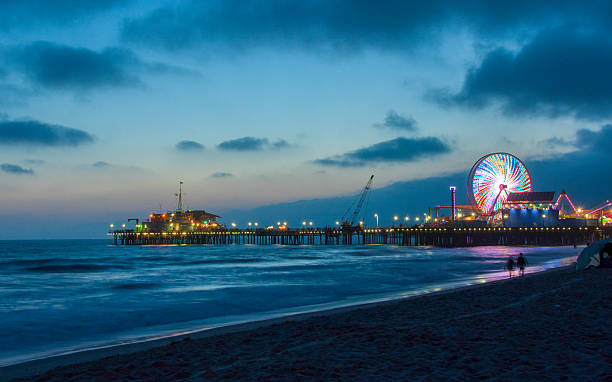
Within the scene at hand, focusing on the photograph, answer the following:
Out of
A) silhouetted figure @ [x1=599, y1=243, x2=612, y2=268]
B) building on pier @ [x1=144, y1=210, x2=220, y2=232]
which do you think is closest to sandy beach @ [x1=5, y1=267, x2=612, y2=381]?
silhouetted figure @ [x1=599, y1=243, x2=612, y2=268]

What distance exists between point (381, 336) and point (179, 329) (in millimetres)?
6316

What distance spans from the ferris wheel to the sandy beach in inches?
2766

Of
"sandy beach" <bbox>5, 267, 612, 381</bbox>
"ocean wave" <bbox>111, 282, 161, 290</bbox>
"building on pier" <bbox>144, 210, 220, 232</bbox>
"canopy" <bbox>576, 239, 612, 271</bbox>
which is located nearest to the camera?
"sandy beach" <bbox>5, 267, 612, 381</bbox>

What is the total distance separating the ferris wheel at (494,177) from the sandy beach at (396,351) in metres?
70.3

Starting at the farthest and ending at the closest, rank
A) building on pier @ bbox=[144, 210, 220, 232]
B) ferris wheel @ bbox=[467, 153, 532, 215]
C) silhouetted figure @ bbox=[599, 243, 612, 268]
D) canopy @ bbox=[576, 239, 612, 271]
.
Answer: building on pier @ bbox=[144, 210, 220, 232] → ferris wheel @ bbox=[467, 153, 532, 215] → canopy @ bbox=[576, 239, 612, 271] → silhouetted figure @ bbox=[599, 243, 612, 268]

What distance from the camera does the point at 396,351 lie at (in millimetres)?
6137

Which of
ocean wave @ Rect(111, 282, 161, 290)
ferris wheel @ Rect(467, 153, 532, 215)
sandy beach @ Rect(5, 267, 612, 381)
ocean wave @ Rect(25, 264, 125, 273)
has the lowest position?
ocean wave @ Rect(25, 264, 125, 273)

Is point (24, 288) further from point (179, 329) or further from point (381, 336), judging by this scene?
point (381, 336)

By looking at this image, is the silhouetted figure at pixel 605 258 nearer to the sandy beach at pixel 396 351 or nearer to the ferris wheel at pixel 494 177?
the sandy beach at pixel 396 351

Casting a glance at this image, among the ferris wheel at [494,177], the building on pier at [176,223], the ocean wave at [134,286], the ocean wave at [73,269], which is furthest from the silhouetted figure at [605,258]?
the building on pier at [176,223]

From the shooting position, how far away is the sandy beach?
511 centimetres

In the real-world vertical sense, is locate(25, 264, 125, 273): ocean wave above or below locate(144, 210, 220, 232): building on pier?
below

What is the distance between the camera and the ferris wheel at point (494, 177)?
2987 inches

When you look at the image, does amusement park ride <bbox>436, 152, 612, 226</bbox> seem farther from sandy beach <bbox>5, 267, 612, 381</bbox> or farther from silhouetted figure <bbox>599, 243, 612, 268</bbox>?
sandy beach <bbox>5, 267, 612, 381</bbox>
